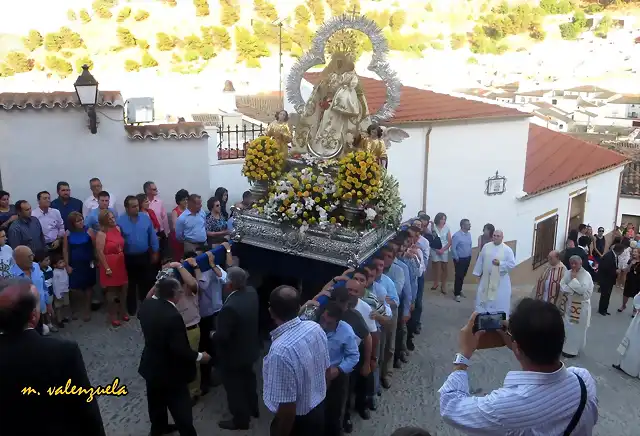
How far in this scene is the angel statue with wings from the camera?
26.6 ft

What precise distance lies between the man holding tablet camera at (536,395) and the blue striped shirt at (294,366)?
144 centimetres

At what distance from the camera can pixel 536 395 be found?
7.82 ft

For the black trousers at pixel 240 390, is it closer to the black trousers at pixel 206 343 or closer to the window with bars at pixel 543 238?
the black trousers at pixel 206 343

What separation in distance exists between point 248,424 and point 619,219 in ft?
72.9

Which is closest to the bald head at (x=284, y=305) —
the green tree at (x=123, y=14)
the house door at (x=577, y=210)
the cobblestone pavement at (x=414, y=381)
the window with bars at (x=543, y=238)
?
the cobblestone pavement at (x=414, y=381)

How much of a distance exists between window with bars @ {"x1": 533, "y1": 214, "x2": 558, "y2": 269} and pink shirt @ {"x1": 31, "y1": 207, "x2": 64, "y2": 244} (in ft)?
34.9

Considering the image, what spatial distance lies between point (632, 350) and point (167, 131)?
7.65 meters

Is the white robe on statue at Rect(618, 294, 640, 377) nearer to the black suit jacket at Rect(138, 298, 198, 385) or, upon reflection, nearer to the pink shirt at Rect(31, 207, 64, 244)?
the black suit jacket at Rect(138, 298, 198, 385)

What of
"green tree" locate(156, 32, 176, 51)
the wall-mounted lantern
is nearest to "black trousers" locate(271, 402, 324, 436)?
the wall-mounted lantern

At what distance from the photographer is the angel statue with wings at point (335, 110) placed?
8117mm

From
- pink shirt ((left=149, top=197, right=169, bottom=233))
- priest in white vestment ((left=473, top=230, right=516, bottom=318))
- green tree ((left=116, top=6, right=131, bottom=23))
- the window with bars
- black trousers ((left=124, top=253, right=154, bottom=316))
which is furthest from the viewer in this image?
green tree ((left=116, top=6, right=131, bottom=23))

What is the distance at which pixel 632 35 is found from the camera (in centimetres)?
8194

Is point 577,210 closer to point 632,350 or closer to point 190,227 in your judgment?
point 632,350

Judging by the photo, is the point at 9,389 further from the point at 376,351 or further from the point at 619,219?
the point at 619,219
